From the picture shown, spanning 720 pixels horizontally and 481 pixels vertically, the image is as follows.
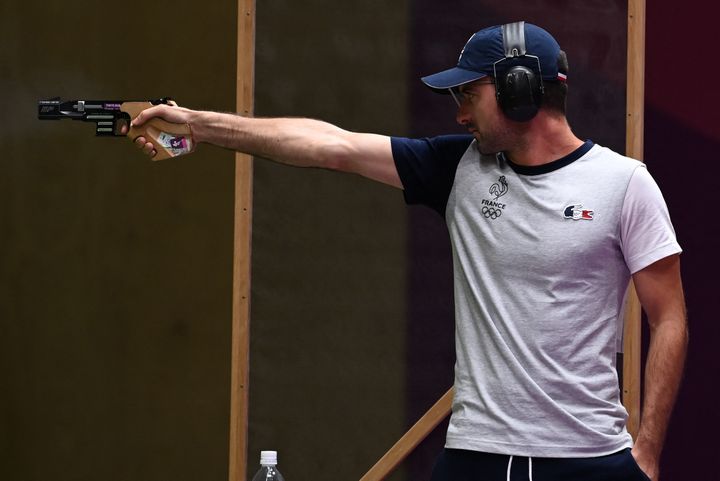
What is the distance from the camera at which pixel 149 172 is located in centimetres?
446

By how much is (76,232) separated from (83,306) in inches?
11.8

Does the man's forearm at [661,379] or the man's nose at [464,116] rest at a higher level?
the man's nose at [464,116]

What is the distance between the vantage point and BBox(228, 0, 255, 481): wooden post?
165 inches

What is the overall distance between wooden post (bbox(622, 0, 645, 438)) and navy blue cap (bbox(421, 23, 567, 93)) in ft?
6.23

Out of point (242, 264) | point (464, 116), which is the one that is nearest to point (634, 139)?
point (242, 264)

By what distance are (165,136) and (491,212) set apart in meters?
0.90

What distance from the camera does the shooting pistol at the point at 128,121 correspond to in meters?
2.76

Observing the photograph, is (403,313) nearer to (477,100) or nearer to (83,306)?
(83,306)

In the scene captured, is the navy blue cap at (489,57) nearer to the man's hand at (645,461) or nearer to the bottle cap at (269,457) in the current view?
the man's hand at (645,461)

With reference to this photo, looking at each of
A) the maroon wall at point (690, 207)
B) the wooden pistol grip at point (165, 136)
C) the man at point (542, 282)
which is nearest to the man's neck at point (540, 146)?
the man at point (542, 282)

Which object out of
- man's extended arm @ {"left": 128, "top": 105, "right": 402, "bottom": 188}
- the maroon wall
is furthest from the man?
the maroon wall

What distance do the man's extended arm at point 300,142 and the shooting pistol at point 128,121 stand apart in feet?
0.10

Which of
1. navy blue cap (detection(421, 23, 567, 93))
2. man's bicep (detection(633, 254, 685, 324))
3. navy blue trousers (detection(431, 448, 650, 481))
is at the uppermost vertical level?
navy blue cap (detection(421, 23, 567, 93))

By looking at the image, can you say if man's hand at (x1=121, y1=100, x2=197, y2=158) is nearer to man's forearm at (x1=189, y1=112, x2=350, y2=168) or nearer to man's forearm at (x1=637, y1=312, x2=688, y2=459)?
man's forearm at (x1=189, y1=112, x2=350, y2=168)
